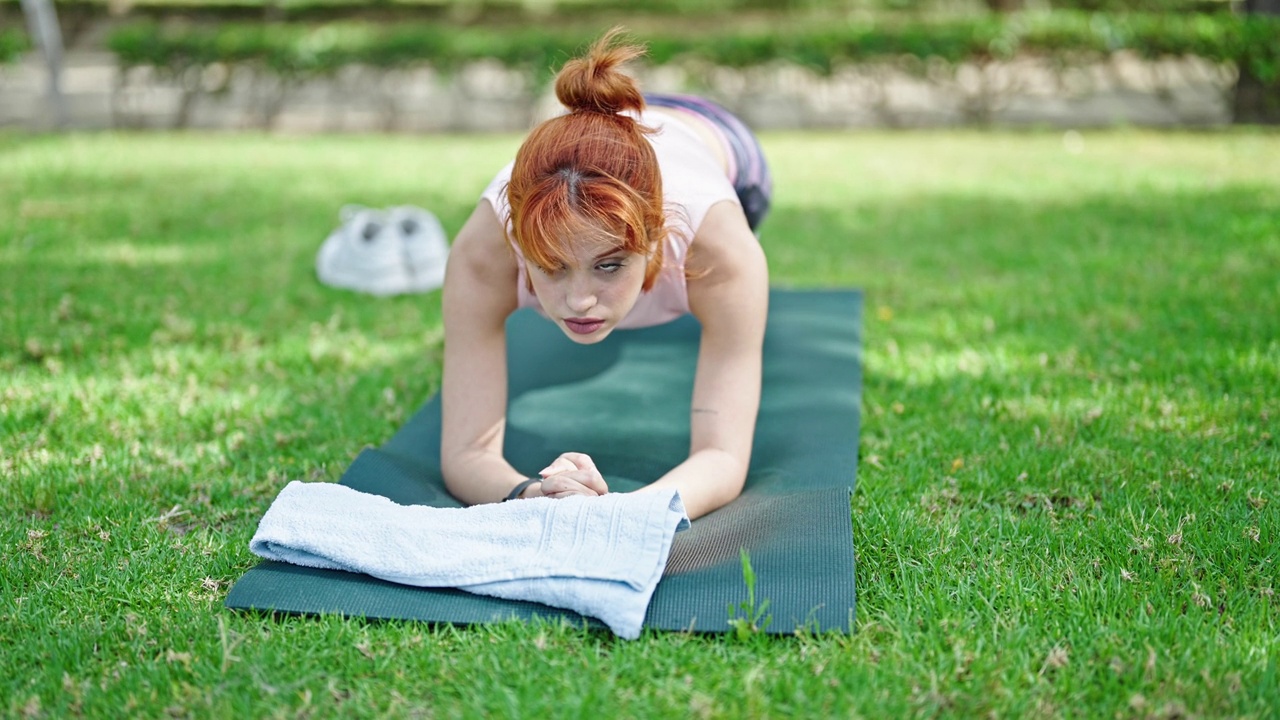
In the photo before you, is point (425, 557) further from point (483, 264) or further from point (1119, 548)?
point (1119, 548)

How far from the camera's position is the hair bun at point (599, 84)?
2.36 meters

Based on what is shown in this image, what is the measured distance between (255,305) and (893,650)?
134 inches

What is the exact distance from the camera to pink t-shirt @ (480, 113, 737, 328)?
102 inches

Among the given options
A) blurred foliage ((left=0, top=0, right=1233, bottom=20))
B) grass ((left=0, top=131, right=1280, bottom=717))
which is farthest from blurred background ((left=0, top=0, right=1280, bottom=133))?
blurred foliage ((left=0, top=0, right=1233, bottom=20))

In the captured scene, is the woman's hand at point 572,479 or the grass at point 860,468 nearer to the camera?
the grass at point 860,468

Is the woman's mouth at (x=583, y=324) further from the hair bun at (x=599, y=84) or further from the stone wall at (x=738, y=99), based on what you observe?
the stone wall at (x=738, y=99)

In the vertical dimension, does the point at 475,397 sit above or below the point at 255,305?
above

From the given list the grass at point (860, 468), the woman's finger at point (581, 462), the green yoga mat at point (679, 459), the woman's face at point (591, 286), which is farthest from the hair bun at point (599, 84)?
the grass at point (860, 468)

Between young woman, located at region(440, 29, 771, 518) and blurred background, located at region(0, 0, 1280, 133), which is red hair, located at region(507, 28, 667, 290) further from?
blurred background, located at region(0, 0, 1280, 133)

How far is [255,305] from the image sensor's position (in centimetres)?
458

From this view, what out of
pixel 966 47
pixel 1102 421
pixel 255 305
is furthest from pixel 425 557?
pixel 966 47

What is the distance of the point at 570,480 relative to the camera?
2.41m

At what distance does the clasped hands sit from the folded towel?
109mm

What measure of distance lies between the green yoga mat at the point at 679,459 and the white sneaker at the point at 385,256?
0.95 meters
